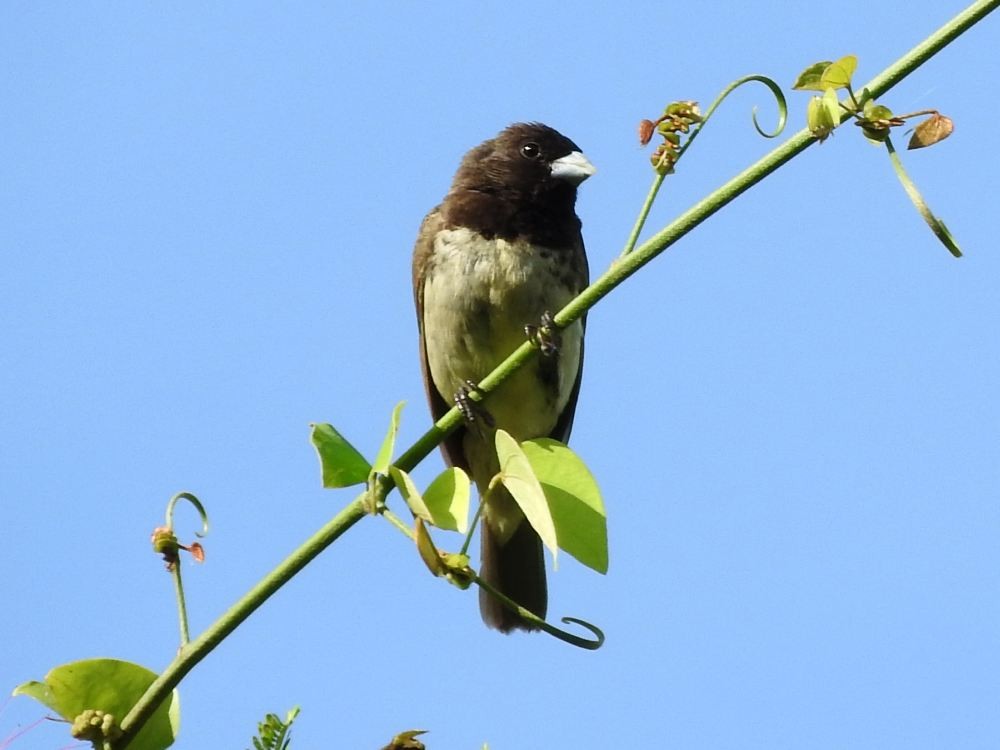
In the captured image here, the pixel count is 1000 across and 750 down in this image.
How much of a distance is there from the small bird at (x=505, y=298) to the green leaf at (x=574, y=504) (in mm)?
2781

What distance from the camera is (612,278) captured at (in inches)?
68.9

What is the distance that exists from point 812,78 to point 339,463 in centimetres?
80

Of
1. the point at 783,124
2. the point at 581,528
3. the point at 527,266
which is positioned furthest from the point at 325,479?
the point at 527,266

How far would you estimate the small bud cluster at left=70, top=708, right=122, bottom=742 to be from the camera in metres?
1.58

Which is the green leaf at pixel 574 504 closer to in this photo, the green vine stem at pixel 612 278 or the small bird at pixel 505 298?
the green vine stem at pixel 612 278

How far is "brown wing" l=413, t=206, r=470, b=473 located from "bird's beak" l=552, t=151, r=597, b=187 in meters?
0.48

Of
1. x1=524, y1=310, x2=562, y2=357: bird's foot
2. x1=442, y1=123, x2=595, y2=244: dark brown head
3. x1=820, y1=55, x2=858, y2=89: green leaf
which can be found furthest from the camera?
x1=442, y1=123, x2=595, y2=244: dark brown head

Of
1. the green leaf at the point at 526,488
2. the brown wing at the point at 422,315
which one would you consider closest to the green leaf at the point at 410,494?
the green leaf at the point at 526,488

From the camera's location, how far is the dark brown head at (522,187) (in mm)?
5105

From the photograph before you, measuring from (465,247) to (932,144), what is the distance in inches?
133

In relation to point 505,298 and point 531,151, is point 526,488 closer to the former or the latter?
point 505,298

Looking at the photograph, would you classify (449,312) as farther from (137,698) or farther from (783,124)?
(137,698)

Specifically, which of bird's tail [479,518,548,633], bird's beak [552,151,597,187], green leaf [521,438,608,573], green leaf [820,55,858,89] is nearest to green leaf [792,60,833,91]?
green leaf [820,55,858,89]

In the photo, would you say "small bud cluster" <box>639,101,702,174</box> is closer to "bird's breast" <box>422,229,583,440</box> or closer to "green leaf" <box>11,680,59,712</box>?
"green leaf" <box>11,680,59,712</box>
